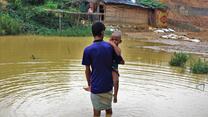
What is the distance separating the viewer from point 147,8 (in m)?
35.5

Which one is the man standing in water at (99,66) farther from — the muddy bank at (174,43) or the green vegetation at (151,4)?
the green vegetation at (151,4)

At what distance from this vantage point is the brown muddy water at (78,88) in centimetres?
870

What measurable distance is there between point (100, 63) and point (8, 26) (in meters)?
19.4

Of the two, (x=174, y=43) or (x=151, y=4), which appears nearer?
(x=174, y=43)

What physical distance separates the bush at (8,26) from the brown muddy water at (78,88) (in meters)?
8.24

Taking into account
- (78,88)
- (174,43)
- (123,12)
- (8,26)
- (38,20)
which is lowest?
(174,43)

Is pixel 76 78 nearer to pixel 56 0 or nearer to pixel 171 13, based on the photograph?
pixel 56 0

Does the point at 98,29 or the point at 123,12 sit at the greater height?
the point at 98,29

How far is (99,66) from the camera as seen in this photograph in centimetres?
667

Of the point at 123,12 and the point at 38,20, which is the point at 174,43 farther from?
the point at 123,12

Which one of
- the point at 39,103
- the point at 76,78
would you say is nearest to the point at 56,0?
the point at 76,78

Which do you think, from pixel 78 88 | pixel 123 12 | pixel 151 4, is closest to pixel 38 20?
pixel 123 12

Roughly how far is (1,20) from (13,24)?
2.40 ft

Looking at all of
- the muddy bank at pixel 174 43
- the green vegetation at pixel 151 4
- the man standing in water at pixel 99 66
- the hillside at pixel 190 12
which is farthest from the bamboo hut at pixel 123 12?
the man standing in water at pixel 99 66
